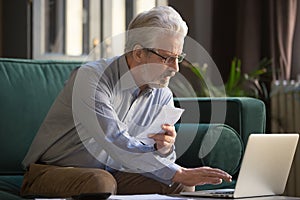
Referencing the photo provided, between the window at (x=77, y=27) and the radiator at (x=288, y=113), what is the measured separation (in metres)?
1.06

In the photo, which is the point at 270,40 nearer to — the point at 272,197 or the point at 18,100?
the point at 18,100

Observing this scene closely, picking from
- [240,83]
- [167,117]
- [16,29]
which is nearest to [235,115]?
[167,117]

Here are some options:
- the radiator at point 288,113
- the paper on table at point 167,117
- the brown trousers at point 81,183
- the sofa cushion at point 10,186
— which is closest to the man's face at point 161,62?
the paper on table at point 167,117

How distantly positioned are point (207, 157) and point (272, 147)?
2.51ft

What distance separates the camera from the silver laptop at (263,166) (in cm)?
187

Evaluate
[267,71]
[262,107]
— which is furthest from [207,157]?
[267,71]

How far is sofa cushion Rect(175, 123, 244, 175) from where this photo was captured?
2.66 m

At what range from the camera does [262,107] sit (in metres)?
2.86

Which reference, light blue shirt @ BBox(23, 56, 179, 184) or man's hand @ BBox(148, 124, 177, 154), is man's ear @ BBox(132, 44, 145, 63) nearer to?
light blue shirt @ BBox(23, 56, 179, 184)

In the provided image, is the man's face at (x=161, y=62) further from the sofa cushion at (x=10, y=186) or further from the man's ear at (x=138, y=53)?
the sofa cushion at (x=10, y=186)

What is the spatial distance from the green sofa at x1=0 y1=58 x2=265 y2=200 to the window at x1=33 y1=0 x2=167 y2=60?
170 cm

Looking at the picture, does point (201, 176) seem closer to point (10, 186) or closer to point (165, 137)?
point (165, 137)

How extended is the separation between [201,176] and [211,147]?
665mm

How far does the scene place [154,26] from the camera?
2.29 metres
